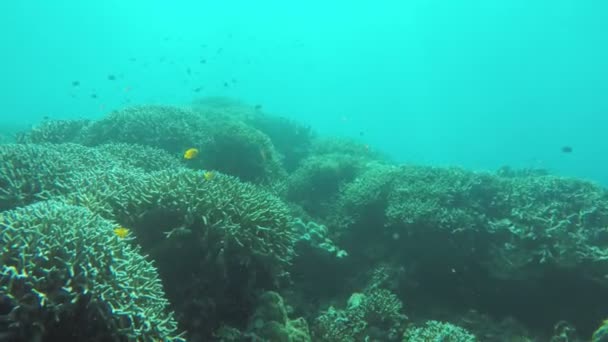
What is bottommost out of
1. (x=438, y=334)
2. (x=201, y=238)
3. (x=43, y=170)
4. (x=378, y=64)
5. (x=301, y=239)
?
(x=438, y=334)

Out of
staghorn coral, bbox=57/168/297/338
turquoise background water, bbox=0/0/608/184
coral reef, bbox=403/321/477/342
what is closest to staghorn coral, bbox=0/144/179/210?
staghorn coral, bbox=57/168/297/338

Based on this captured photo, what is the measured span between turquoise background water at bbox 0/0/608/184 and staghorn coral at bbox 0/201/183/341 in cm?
11987

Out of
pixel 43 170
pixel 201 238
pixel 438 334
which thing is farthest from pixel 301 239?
pixel 43 170

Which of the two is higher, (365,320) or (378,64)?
(378,64)

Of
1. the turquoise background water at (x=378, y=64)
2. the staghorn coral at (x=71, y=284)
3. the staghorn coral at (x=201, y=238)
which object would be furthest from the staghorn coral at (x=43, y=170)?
Answer: the turquoise background water at (x=378, y=64)

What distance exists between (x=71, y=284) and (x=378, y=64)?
197 metres

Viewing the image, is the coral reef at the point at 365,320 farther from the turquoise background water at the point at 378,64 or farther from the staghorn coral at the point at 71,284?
the turquoise background water at the point at 378,64

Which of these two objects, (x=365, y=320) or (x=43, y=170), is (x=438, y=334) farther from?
(x=43, y=170)

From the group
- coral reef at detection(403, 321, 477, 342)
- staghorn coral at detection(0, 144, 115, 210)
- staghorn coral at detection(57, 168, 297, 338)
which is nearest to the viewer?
staghorn coral at detection(57, 168, 297, 338)

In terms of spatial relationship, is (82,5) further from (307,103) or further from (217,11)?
(307,103)

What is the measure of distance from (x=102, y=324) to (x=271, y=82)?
181928mm

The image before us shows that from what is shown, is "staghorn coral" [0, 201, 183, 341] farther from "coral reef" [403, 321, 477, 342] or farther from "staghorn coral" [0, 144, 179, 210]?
"coral reef" [403, 321, 477, 342]

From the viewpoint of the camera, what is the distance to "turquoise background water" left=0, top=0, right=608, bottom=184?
131713 millimetres

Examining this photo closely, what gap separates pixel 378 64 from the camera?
18638 centimetres
